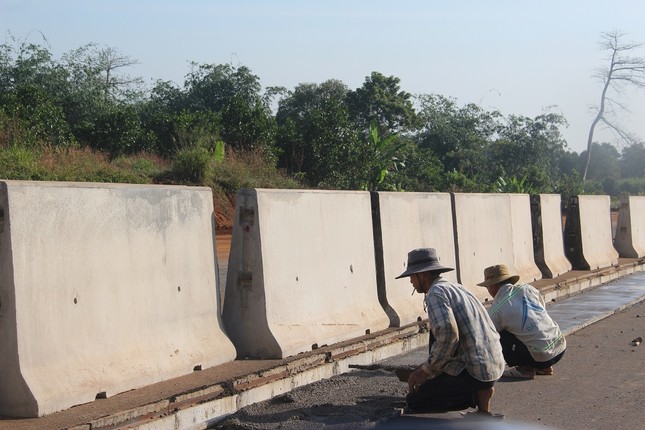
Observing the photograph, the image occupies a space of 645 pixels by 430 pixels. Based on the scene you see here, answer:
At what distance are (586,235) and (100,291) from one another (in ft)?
48.2

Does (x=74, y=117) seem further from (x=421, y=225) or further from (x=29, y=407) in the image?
(x=29, y=407)

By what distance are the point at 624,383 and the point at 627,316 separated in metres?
5.21

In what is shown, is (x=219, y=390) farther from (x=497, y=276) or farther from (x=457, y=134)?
(x=457, y=134)

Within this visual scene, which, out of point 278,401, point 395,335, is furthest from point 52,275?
point 395,335

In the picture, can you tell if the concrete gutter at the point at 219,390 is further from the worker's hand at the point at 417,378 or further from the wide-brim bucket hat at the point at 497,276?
the wide-brim bucket hat at the point at 497,276

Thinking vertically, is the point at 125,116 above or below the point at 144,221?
above

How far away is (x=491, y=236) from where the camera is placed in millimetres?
15359

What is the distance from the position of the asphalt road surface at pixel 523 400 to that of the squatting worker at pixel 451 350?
0.17 metres

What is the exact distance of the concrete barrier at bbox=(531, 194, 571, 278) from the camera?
1803cm

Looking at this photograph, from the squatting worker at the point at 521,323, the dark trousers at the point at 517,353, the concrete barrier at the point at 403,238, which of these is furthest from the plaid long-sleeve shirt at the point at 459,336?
the concrete barrier at the point at 403,238

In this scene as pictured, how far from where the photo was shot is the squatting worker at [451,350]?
20.8 ft

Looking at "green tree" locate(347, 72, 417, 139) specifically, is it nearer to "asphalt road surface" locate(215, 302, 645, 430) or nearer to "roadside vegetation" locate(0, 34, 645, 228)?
"roadside vegetation" locate(0, 34, 645, 228)

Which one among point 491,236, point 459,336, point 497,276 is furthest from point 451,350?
point 491,236

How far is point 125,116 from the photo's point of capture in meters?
34.7
